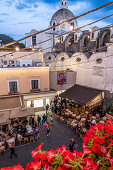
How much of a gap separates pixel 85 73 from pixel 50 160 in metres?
16.6

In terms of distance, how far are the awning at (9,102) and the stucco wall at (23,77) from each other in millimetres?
1085

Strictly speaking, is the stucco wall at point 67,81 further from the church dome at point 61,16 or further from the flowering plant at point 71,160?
the church dome at point 61,16

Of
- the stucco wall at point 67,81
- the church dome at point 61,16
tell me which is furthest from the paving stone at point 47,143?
the church dome at point 61,16

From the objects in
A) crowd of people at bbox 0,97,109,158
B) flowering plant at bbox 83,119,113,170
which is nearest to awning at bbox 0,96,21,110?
crowd of people at bbox 0,97,109,158

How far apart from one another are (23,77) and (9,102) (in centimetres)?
370

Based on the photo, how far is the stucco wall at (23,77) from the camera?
1468 cm

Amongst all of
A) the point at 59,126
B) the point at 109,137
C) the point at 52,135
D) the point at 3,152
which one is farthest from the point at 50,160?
the point at 59,126

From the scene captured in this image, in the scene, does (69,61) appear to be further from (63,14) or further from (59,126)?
(63,14)

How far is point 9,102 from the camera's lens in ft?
44.8

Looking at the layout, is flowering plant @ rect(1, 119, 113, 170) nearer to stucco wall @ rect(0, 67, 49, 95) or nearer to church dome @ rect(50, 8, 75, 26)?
stucco wall @ rect(0, 67, 49, 95)

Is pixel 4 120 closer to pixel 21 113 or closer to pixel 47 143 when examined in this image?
pixel 21 113

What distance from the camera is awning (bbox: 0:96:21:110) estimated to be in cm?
1303

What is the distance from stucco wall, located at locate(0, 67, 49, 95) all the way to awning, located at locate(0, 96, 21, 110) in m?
1.08

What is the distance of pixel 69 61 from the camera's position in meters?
19.8
